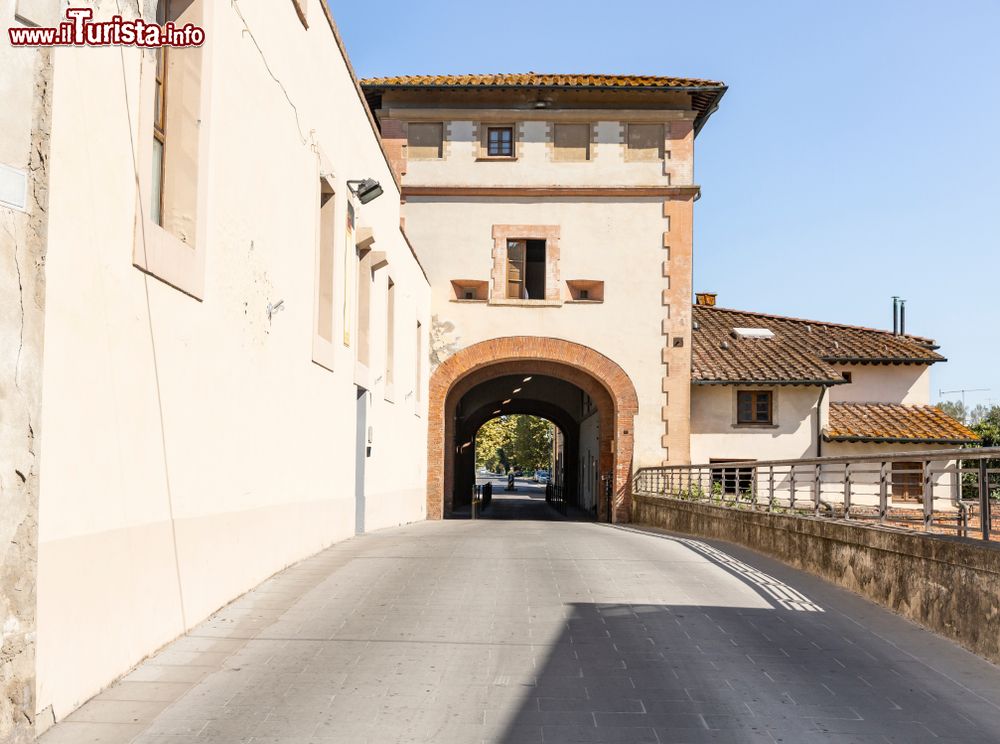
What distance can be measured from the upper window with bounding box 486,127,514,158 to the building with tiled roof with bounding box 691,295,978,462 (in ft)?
25.3

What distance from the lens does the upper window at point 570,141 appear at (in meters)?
26.2

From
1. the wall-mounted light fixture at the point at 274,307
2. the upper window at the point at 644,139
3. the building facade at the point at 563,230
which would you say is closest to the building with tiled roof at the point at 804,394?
the building facade at the point at 563,230

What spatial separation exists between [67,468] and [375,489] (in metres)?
12.2

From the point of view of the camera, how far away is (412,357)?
74.4 feet

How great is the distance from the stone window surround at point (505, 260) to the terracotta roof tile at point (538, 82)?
12.0 feet

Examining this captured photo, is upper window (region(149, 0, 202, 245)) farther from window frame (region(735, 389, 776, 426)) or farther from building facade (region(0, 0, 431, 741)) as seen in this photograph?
window frame (region(735, 389, 776, 426))

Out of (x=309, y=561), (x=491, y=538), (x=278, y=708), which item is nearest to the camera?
(x=278, y=708)

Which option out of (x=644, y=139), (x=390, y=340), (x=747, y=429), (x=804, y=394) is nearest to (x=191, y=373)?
(x=390, y=340)

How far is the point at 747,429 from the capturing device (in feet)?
88.5

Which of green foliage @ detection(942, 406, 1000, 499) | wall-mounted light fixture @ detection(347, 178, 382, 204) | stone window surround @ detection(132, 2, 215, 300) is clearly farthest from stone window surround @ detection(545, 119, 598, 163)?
stone window surround @ detection(132, 2, 215, 300)

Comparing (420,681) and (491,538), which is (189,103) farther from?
(491,538)

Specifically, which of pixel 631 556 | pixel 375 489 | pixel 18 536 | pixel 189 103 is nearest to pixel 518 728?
pixel 18 536

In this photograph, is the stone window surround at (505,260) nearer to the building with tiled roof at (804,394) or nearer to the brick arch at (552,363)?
the brick arch at (552,363)

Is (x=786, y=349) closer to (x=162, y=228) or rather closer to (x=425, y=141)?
(x=425, y=141)
